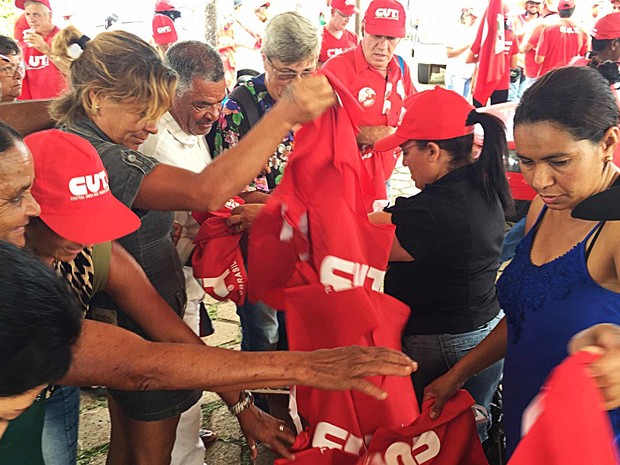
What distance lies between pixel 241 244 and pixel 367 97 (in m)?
1.93

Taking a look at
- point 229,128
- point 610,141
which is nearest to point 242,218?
point 229,128

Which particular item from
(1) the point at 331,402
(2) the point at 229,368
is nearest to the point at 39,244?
(2) the point at 229,368

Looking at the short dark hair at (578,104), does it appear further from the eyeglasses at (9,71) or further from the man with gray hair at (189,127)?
the eyeglasses at (9,71)

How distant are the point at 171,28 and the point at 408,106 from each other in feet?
16.5

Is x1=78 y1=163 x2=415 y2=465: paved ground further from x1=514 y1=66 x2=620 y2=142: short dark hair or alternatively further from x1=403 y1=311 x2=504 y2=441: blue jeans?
x1=514 y1=66 x2=620 y2=142: short dark hair

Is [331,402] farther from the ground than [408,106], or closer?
closer

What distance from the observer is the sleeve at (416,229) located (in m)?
1.98

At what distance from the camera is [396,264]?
7.09 ft

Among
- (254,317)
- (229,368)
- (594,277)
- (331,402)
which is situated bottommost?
(254,317)

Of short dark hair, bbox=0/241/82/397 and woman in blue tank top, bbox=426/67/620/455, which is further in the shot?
woman in blue tank top, bbox=426/67/620/455

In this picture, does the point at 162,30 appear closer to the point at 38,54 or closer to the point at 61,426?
the point at 38,54

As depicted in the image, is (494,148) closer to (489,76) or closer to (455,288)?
(455,288)

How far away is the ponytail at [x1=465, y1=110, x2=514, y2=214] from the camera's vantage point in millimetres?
2109

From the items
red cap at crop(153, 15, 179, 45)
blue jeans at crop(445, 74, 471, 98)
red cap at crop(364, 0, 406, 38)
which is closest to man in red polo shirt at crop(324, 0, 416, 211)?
red cap at crop(364, 0, 406, 38)
